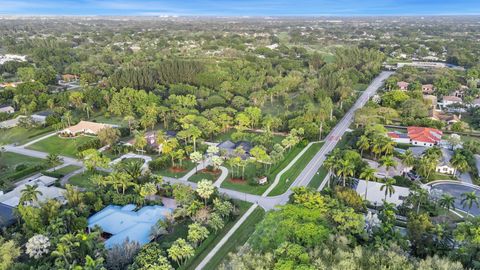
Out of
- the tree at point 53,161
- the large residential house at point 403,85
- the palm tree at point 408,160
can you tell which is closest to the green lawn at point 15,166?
the tree at point 53,161

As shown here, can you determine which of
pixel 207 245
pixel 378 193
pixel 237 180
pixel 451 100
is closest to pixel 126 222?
pixel 207 245

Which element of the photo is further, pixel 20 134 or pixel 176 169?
pixel 20 134

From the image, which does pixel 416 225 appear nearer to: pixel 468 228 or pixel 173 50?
pixel 468 228

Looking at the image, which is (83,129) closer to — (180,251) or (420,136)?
(180,251)

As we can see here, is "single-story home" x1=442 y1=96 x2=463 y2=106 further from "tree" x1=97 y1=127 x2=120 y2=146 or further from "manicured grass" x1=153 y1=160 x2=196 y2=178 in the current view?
"tree" x1=97 y1=127 x2=120 y2=146

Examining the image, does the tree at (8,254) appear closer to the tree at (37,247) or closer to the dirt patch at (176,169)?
the tree at (37,247)

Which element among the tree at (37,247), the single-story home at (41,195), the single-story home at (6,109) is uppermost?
the single-story home at (6,109)

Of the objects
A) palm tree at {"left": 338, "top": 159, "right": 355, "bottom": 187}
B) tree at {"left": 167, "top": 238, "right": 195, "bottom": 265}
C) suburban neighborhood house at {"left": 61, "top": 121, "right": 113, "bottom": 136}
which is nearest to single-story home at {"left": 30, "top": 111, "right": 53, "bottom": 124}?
suburban neighborhood house at {"left": 61, "top": 121, "right": 113, "bottom": 136}
